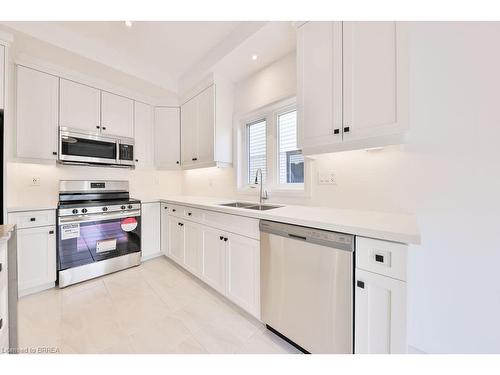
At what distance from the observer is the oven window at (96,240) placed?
2.12m

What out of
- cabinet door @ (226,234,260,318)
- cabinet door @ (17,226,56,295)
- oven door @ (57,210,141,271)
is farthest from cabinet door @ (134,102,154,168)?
cabinet door @ (226,234,260,318)

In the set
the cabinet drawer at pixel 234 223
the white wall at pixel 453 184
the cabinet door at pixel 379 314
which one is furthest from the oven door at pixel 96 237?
the white wall at pixel 453 184

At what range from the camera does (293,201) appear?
197cm

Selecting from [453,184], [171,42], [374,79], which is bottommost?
[453,184]

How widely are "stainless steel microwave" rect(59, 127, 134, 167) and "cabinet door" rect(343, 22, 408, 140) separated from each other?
113 inches

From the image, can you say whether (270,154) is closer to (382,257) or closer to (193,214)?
(193,214)

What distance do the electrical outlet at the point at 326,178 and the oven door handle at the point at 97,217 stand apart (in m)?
2.42

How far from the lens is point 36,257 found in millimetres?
1982

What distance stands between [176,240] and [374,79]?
2.64m

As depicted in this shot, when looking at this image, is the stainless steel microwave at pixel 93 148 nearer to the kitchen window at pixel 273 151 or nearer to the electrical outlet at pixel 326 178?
the kitchen window at pixel 273 151

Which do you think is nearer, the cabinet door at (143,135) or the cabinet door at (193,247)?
the cabinet door at (193,247)

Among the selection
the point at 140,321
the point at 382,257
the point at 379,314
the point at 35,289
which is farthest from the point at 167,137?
the point at 379,314

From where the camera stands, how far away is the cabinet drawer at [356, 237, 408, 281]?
903 mm
